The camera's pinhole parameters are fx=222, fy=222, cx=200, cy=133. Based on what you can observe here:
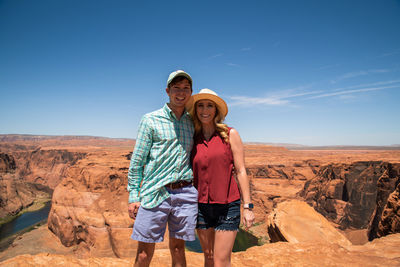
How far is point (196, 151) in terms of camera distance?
108 inches

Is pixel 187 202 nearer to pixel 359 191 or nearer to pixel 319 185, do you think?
pixel 359 191

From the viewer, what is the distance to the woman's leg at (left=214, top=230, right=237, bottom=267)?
256 cm

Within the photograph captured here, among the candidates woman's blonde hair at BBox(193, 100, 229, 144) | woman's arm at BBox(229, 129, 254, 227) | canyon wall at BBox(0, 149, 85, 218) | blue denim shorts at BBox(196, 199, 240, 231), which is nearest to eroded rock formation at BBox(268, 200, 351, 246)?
woman's arm at BBox(229, 129, 254, 227)

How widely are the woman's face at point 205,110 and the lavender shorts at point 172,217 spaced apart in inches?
33.2

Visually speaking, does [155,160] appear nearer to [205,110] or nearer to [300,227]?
[205,110]

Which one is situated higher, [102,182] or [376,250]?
[376,250]

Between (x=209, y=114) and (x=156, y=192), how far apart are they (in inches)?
44.1

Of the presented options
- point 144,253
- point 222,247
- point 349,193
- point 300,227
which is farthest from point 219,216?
point 349,193

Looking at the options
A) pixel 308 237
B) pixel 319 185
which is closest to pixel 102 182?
pixel 308 237

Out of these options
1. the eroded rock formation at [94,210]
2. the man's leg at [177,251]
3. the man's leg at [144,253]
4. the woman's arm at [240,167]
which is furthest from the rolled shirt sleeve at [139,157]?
the eroded rock formation at [94,210]

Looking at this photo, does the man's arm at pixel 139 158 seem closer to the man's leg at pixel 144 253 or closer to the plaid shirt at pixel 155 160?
the plaid shirt at pixel 155 160

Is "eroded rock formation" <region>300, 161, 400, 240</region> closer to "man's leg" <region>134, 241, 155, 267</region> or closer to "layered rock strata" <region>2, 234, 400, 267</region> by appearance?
"layered rock strata" <region>2, 234, 400, 267</region>

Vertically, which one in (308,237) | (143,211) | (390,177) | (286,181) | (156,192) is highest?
(156,192)

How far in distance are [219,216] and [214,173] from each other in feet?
1.68
